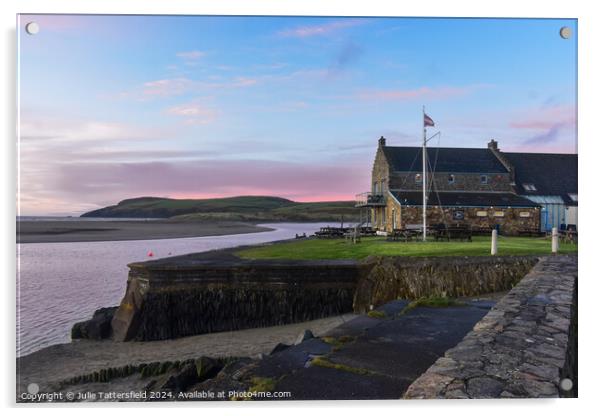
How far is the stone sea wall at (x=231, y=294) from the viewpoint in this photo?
1173 centimetres

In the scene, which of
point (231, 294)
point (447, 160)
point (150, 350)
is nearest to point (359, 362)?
point (150, 350)

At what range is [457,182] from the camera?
26062mm

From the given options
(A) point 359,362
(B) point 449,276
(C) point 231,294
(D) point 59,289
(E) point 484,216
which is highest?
(E) point 484,216

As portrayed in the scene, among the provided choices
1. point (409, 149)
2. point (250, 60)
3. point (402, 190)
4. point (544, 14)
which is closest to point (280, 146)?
point (250, 60)

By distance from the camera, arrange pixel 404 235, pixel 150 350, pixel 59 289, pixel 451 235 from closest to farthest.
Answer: pixel 150 350 < pixel 59 289 < pixel 404 235 < pixel 451 235

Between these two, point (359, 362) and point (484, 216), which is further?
point (484, 216)

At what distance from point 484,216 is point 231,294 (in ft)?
57.3

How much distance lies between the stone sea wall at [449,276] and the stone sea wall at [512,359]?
5618mm

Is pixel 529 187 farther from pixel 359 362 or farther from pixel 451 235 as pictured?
pixel 359 362

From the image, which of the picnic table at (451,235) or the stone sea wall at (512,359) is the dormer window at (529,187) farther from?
the stone sea wall at (512,359)

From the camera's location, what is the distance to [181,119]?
22.7ft

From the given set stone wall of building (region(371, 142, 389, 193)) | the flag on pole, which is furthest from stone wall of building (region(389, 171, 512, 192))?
the flag on pole

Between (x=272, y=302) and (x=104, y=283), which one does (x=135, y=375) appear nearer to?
(x=272, y=302)

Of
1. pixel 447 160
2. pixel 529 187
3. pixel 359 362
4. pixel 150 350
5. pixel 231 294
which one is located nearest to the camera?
pixel 359 362
